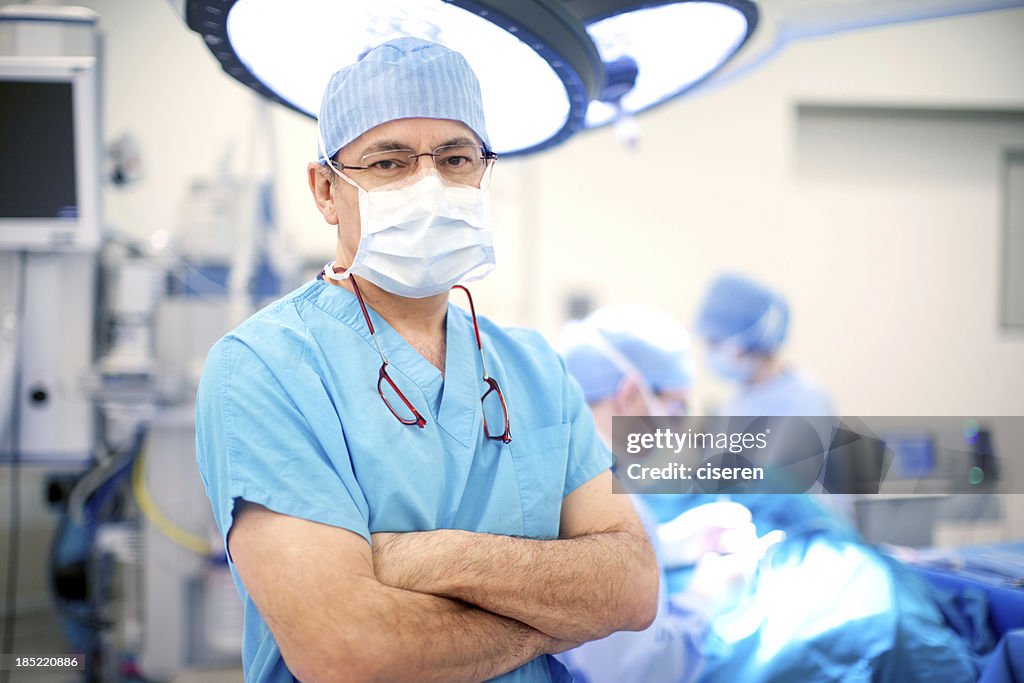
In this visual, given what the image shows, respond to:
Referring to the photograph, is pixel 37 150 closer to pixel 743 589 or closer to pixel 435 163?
pixel 435 163

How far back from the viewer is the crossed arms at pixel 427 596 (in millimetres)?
781

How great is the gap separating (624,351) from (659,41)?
0.80 metres

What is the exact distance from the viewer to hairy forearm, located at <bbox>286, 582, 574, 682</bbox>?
0.78m

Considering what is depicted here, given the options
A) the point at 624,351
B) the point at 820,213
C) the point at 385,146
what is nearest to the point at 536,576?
the point at 385,146

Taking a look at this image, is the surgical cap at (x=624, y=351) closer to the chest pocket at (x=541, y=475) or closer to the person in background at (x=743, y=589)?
the person in background at (x=743, y=589)

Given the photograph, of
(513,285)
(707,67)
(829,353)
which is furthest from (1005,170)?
(707,67)

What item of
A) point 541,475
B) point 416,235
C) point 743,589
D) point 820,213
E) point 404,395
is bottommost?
point 743,589

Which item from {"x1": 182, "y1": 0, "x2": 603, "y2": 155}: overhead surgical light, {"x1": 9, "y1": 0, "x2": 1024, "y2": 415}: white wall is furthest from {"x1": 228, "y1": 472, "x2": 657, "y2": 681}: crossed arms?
{"x1": 9, "y1": 0, "x2": 1024, "y2": 415}: white wall

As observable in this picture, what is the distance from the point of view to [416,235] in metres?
0.94

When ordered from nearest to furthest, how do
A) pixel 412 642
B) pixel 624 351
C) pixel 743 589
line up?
pixel 412 642, pixel 743 589, pixel 624 351

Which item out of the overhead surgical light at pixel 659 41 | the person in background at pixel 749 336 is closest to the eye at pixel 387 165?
the overhead surgical light at pixel 659 41

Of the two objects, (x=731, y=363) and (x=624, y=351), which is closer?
(x=624, y=351)

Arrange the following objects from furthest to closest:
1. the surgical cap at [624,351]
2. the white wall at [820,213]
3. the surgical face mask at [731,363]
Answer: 1. the white wall at [820,213]
2. the surgical face mask at [731,363]
3. the surgical cap at [624,351]

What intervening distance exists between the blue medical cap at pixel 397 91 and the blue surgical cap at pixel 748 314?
181 centimetres
